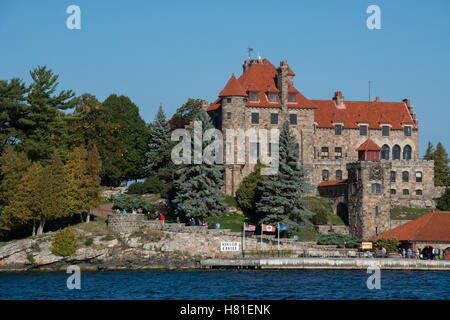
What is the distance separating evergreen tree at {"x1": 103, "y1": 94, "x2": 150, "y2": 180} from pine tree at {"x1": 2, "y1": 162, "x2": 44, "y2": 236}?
23076mm

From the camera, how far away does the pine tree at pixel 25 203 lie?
2606 inches

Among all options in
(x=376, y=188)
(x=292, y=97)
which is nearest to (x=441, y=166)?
(x=292, y=97)

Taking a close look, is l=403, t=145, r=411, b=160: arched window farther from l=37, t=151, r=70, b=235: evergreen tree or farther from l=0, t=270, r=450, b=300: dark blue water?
l=37, t=151, r=70, b=235: evergreen tree

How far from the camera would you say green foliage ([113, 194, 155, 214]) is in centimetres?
7456

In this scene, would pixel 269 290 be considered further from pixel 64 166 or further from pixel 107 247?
pixel 64 166

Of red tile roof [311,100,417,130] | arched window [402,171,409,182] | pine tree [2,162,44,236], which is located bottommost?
pine tree [2,162,44,236]

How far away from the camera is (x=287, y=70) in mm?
86562

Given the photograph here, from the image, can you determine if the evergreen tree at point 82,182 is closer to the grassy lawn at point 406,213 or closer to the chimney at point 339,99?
the grassy lawn at point 406,213

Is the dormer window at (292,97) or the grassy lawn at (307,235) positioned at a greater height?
the dormer window at (292,97)

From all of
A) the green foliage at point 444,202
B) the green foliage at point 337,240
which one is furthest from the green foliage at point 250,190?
the green foliage at point 444,202

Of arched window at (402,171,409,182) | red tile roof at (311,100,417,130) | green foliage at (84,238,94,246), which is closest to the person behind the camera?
green foliage at (84,238,94,246)

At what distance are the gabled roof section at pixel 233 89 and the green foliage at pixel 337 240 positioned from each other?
64.0ft

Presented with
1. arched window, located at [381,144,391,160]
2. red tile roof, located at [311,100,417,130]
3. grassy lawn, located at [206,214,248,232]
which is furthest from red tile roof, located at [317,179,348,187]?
grassy lawn, located at [206,214,248,232]
